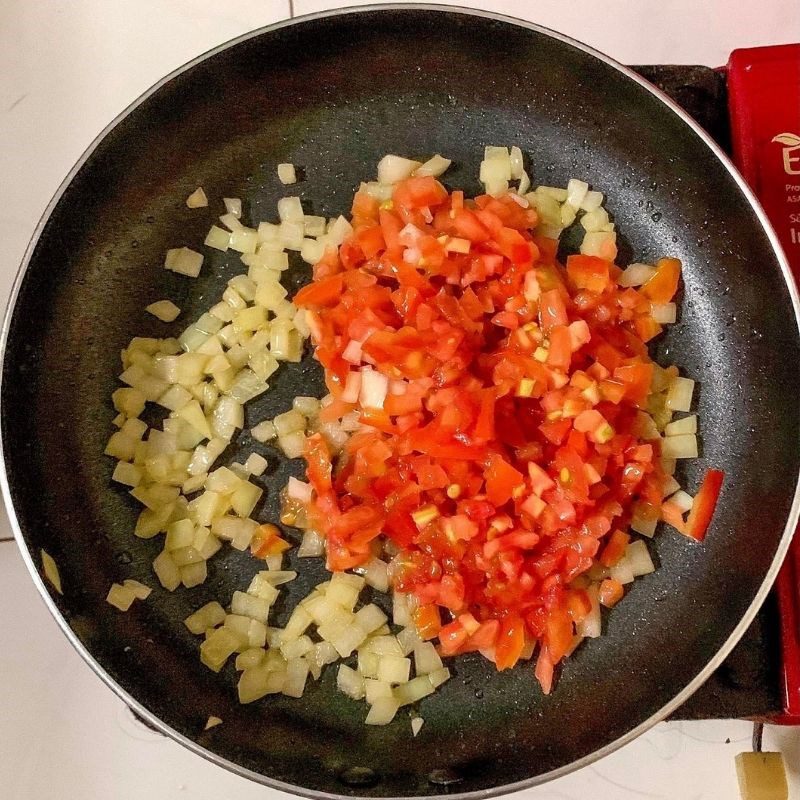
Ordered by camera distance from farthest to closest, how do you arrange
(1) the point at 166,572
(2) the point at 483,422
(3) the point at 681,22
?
(3) the point at 681,22 → (1) the point at 166,572 → (2) the point at 483,422

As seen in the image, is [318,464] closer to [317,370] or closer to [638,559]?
[317,370]

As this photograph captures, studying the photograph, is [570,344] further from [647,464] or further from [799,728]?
[799,728]

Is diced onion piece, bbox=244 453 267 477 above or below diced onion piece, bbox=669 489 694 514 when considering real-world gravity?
above

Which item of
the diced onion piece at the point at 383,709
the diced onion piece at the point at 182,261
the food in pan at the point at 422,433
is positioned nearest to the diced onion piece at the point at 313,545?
the food in pan at the point at 422,433

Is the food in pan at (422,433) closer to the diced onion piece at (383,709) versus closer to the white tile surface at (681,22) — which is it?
the diced onion piece at (383,709)

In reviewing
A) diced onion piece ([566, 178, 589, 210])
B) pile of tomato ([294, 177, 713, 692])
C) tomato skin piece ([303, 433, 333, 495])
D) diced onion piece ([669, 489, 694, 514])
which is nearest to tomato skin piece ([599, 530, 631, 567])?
pile of tomato ([294, 177, 713, 692])

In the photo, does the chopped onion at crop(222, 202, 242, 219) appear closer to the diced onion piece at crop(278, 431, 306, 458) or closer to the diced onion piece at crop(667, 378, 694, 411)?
the diced onion piece at crop(278, 431, 306, 458)

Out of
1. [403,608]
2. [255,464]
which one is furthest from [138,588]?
[403,608]
